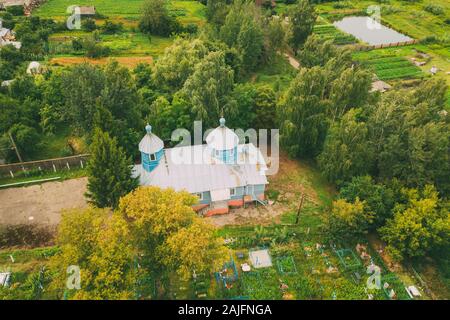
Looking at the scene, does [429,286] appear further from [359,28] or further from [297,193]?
[359,28]

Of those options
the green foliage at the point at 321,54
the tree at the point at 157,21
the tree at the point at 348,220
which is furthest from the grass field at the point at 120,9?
the tree at the point at 348,220

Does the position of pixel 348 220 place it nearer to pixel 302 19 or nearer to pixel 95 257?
pixel 95 257

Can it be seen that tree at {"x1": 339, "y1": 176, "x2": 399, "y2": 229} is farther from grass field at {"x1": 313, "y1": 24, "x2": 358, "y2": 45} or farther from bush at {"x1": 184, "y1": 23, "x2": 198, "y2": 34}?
bush at {"x1": 184, "y1": 23, "x2": 198, "y2": 34}

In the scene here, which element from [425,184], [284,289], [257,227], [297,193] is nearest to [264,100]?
[297,193]

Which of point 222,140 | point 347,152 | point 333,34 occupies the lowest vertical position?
point 347,152

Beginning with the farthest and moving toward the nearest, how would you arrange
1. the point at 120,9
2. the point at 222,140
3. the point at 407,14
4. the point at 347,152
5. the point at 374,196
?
the point at 407,14 → the point at 120,9 → the point at 347,152 → the point at 222,140 → the point at 374,196

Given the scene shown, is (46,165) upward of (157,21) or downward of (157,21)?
downward

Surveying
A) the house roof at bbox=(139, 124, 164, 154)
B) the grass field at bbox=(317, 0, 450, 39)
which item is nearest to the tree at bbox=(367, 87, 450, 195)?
the house roof at bbox=(139, 124, 164, 154)

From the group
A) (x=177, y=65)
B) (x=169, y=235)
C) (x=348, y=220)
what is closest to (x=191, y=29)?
(x=177, y=65)
